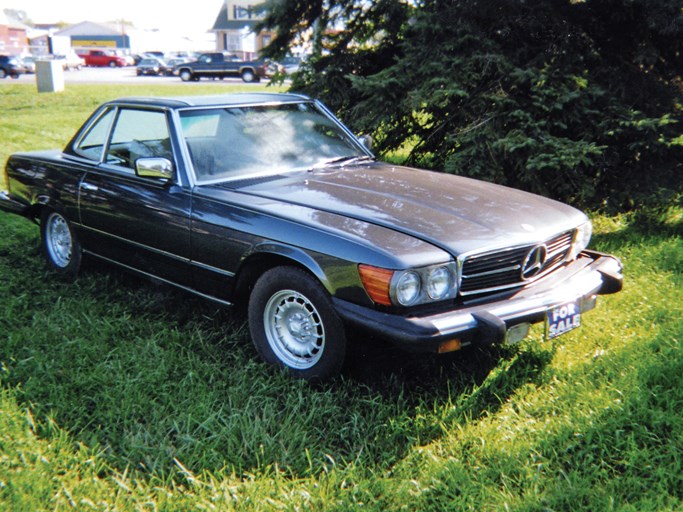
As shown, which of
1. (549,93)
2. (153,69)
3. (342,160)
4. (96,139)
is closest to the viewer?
(342,160)

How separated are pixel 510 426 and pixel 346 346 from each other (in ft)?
2.85

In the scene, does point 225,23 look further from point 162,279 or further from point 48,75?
point 162,279

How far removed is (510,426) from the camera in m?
3.19

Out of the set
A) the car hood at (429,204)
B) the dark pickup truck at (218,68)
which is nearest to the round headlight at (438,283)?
the car hood at (429,204)

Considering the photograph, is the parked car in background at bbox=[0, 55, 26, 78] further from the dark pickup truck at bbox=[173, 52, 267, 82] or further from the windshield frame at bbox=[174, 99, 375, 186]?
the windshield frame at bbox=[174, 99, 375, 186]

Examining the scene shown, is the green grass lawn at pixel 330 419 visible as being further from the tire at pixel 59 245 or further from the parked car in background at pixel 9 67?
the parked car in background at pixel 9 67

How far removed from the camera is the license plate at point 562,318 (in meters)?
3.33

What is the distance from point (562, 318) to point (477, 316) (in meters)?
0.54

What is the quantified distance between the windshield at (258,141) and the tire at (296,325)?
0.92 m

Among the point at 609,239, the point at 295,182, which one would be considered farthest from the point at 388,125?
the point at 295,182

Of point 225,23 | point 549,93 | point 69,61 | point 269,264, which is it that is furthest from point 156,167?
point 225,23

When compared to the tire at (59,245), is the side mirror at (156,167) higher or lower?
higher

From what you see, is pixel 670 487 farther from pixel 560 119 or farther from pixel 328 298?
pixel 560 119

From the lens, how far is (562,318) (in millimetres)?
3377
